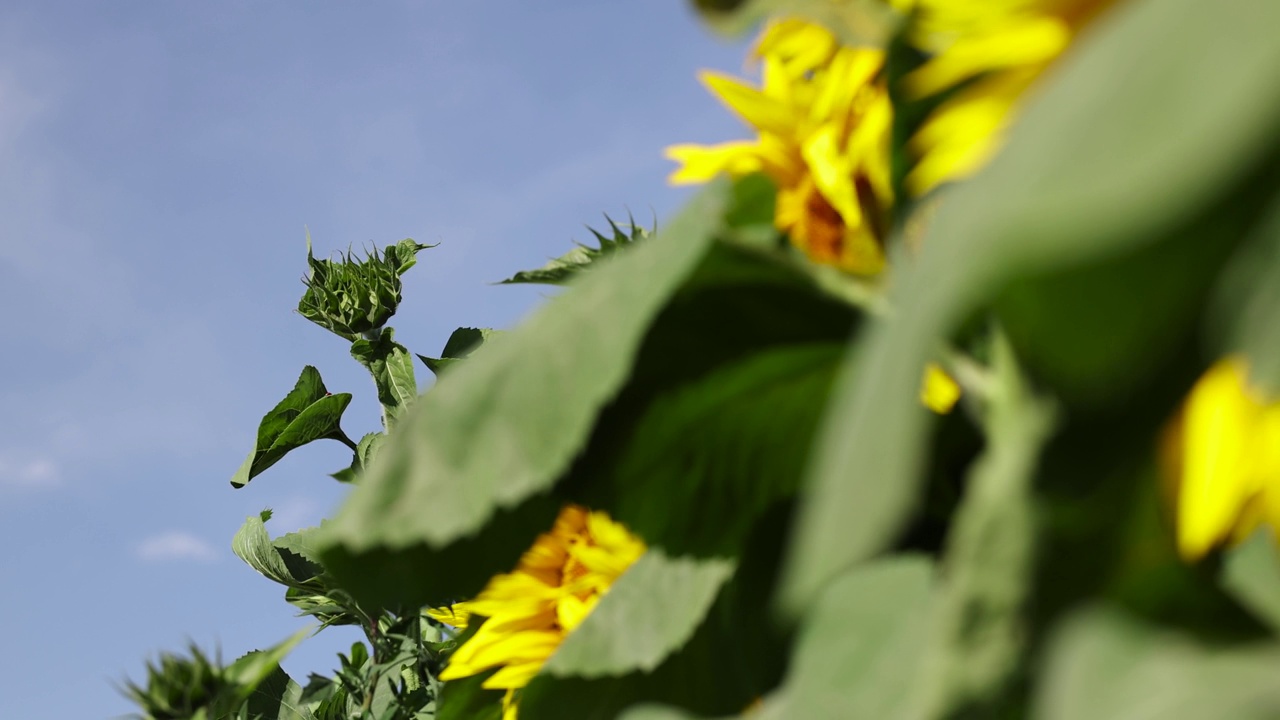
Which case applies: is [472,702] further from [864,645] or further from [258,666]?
[864,645]

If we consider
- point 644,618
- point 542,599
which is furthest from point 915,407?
point 542,599

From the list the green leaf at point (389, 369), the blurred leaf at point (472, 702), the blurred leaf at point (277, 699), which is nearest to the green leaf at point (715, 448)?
the blurred leaf at point (472, 702)

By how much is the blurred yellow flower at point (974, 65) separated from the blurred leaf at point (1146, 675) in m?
0.14

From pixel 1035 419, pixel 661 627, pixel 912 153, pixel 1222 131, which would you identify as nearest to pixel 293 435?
pixel 661 627

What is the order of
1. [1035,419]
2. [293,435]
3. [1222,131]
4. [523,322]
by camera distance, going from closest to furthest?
[1222,131], [1035,419], [523,322], [293,435]

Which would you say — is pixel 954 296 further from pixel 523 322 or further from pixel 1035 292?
pixel 523 322

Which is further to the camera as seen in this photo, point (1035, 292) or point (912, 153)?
point (912, 153)

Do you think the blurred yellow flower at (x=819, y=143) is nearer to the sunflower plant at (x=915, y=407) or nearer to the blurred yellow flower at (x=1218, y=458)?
the sunflower plant at (x=915, y=407)

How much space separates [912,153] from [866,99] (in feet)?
0.29

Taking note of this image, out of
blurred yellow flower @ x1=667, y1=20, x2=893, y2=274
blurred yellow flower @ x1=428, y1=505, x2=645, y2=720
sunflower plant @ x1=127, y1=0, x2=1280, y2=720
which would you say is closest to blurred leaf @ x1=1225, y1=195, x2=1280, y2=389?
sunflower plant @ x1=127, y1=0, x2=1280, y2=720

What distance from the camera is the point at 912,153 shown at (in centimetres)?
43

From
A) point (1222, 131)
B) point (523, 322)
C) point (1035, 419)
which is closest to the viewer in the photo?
point (1222, 131)

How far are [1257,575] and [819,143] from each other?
262mm

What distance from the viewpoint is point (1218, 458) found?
348mm
